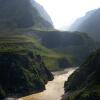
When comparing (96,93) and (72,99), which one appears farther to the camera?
(72,99)

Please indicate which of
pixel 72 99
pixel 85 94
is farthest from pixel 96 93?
pixel 72 99

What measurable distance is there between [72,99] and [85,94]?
554 inches

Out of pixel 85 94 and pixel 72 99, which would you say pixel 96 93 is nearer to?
pixel 85 94

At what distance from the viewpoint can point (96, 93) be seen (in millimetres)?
181750

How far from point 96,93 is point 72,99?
20721 mm

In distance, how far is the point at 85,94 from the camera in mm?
186250

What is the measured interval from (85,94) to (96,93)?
23.0 ft

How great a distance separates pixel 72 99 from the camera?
198m
